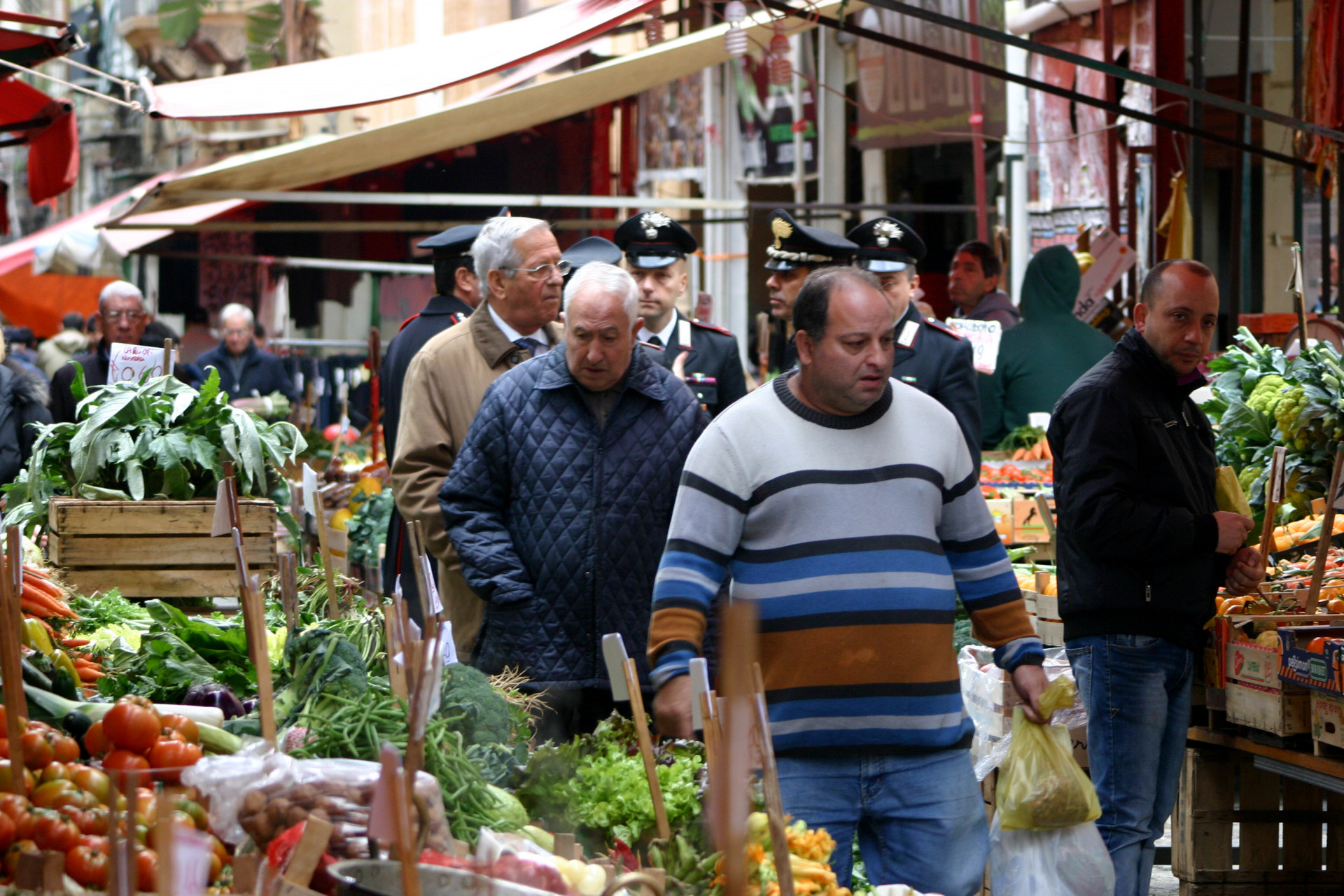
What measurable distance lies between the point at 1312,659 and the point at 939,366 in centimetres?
182

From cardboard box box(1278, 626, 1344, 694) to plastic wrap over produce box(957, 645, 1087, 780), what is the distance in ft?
2.28

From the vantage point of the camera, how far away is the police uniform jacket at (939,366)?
5.98m

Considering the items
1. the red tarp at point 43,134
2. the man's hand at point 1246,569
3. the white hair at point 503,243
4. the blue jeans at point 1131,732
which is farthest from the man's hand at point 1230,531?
the red tarp at point 43,134

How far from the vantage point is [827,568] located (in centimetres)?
365

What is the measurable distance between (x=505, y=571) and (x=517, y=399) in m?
0.51

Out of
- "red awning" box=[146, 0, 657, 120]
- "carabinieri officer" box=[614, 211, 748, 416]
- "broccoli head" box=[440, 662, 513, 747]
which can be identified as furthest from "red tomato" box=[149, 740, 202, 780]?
"red awning" box=[146, 0, 657, 120]

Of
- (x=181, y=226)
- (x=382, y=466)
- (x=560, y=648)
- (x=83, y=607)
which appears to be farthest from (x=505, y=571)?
(x=181, y=226)

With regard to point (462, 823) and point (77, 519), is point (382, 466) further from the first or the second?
point (462, 823)

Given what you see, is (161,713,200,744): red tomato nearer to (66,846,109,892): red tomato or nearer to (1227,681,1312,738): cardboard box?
(66,846,109,892): red tomato

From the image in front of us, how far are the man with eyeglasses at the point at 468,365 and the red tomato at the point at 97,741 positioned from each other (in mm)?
1703

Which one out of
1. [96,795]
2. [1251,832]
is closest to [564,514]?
[96,795]

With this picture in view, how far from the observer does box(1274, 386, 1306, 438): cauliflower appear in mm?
6605

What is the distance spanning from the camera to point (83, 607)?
553 centimetres

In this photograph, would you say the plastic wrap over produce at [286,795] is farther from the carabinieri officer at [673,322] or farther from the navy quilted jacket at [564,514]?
the carabinieri officer at [673,322]
